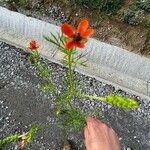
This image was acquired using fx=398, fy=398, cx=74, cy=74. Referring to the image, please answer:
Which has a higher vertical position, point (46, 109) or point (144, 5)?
point (144, 5)

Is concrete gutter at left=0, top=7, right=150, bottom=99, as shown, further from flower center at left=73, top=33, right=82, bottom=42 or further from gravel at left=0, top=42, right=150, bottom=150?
flower center at left=73, top=33, right=82, bottom=42

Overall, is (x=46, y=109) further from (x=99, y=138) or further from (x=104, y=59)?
(x=99, y=138)

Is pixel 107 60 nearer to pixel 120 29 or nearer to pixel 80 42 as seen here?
pixel 120 29

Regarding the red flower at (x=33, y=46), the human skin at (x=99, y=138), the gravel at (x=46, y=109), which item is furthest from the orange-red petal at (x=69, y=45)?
the gravel at (x=46, y=109)

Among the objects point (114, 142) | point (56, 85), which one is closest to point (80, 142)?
point (56, 85)

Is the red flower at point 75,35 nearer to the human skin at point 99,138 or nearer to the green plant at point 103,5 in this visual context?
the human skin at point 99,138

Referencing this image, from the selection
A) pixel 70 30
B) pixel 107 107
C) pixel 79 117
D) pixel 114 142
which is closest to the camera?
pixel 70 30

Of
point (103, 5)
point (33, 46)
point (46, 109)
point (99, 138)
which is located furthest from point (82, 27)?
point (103, 5)
